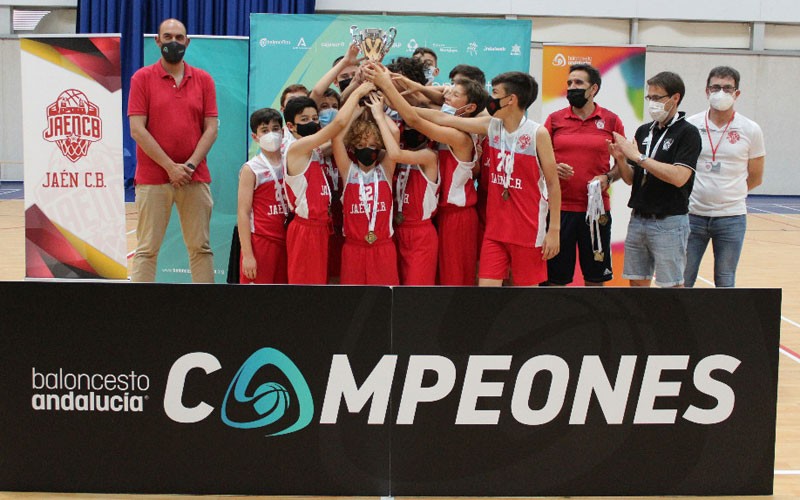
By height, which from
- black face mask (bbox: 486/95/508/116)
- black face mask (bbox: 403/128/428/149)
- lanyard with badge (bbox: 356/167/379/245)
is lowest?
lanyard with badge (bbox: 356/167/379/245)

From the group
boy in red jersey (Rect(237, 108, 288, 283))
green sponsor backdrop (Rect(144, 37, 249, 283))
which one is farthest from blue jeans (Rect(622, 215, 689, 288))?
green sponsor backdrop (Rect(144, 37, 249, 283))

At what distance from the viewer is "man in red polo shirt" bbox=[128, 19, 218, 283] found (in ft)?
19.1

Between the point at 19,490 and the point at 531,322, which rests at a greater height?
the point at 531,322

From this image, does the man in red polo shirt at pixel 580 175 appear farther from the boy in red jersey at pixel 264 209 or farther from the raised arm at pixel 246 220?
the raised arm at pixel 246 220

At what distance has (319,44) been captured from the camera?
7805 mm

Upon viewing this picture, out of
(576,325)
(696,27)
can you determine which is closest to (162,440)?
(576,325)

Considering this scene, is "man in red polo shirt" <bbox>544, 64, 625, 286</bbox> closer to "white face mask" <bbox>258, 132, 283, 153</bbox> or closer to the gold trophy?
the gold trophy

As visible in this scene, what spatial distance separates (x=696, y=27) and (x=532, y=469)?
16.5 meters

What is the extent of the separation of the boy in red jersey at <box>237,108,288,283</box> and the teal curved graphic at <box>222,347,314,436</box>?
1.51m

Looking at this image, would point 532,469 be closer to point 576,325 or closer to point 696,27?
point 576,325

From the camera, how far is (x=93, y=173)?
7.30 meters

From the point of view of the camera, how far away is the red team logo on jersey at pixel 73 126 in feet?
23.9

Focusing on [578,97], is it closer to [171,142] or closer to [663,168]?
[663,168]

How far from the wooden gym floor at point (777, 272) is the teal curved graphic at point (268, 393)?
416mm
